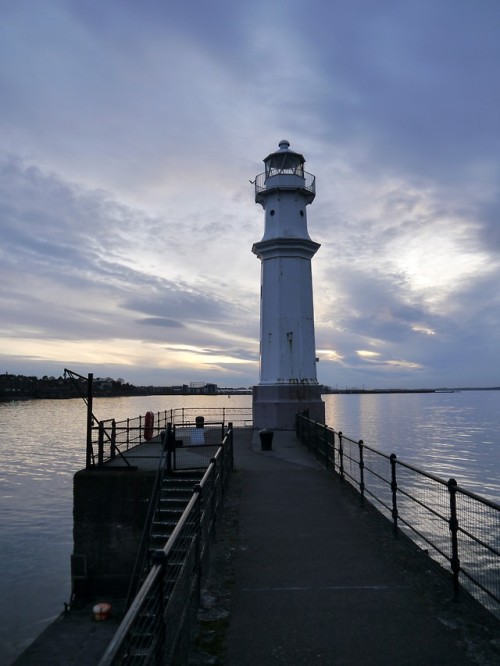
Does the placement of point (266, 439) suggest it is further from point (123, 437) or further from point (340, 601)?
point (340, 601)

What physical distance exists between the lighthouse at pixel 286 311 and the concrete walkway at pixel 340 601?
15.8 m

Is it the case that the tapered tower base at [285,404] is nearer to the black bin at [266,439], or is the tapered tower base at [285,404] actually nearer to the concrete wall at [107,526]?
the black bin at [266,439]

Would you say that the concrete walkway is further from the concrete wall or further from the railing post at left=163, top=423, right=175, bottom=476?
the concrete wall

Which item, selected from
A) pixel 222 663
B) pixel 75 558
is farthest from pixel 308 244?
pixel 222 663

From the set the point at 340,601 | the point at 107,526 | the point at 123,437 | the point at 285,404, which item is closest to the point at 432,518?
the point at 285,404

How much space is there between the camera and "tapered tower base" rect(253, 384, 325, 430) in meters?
25.5

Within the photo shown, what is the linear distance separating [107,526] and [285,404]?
13.4 metres

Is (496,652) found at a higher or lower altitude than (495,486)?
higher

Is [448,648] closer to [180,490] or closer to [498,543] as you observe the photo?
[180,490]

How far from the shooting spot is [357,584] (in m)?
6.19

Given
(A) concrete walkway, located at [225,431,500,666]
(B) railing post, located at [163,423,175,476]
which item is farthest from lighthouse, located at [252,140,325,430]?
(A) concrete walkway, located at [225,431,500,666]

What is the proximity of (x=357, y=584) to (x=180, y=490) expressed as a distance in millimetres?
7801

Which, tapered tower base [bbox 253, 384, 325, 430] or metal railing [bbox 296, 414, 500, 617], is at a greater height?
tapered tower base [bbox 253, 384, 325, 430]

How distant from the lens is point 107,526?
43.6ft
